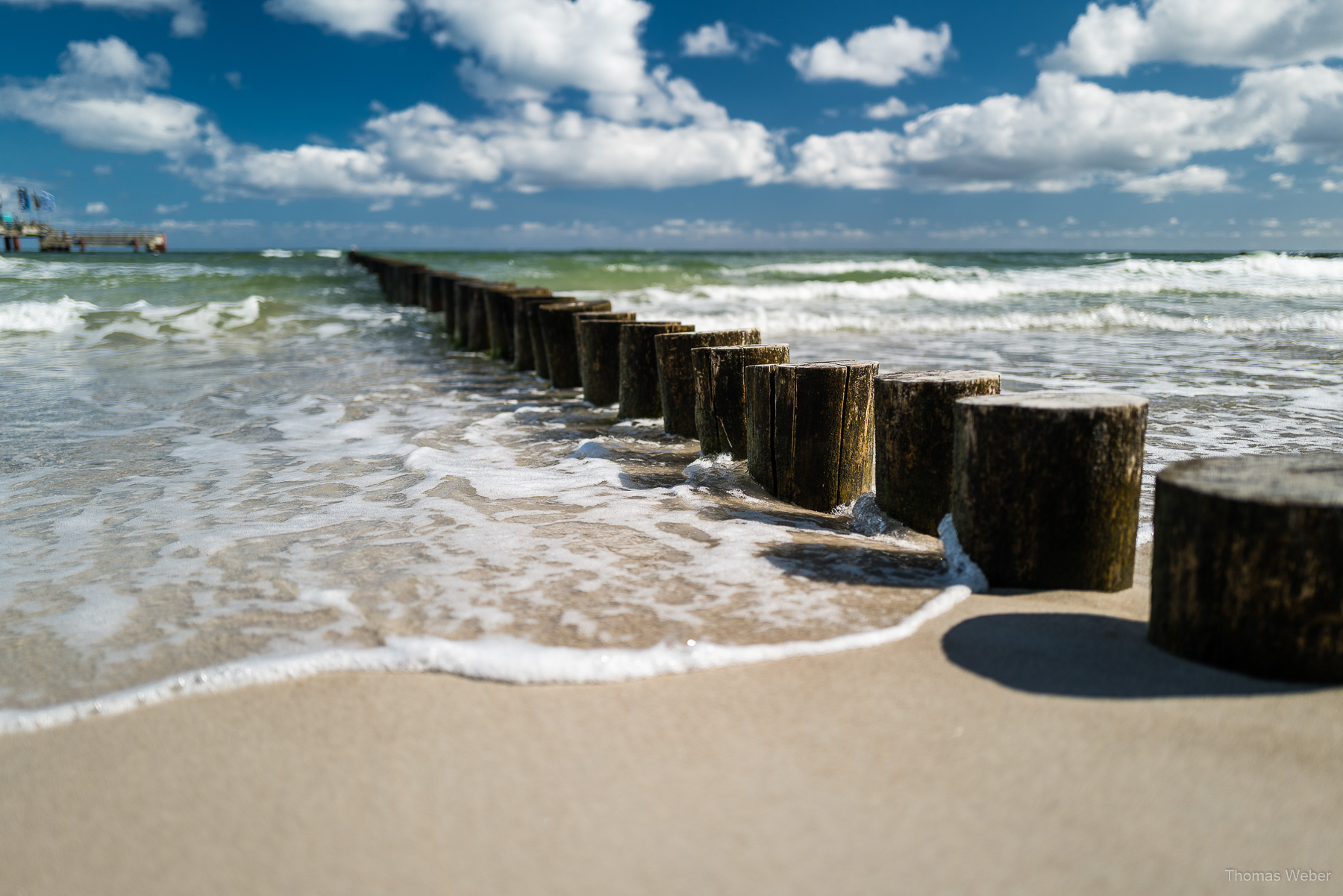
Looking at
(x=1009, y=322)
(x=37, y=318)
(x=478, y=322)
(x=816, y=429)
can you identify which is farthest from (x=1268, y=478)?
(x=37, y=318)

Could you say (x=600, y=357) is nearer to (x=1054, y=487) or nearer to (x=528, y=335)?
(x=528, y=335)

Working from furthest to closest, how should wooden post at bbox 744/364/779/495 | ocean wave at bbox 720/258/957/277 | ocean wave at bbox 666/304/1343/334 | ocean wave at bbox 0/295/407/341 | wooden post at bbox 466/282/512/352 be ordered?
ocean wave at bbox 720/258/957/277 → ocean wave at bbox 666/304/1343/334 → ocean wave at bbox 0/295/407/341 → wooden post at bbox 466/282/512/352 → wooden post at bbox 744/364/779/495

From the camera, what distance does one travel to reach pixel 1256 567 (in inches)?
70.2

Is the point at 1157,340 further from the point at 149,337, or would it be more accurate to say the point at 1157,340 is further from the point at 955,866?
the point at 149,337

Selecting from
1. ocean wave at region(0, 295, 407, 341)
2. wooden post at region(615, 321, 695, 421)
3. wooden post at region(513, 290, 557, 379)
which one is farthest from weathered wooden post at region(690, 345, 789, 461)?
ocean wave at region(0, 295, 407, 341)

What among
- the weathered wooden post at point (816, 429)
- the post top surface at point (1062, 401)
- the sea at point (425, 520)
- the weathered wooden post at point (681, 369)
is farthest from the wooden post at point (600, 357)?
the post top surface at point (1062, 401)

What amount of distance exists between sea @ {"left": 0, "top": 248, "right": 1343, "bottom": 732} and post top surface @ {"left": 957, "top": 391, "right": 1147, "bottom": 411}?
1.71 ft

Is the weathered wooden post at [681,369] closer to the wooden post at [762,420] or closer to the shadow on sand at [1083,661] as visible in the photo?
the wooden post at [762,420]

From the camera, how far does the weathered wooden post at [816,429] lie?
3.37 meters

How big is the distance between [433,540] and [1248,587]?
2.55 m

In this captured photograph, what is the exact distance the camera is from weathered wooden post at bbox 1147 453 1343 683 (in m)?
1.74

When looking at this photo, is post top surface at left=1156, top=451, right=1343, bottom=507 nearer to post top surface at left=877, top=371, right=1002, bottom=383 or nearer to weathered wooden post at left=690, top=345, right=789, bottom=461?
post top surface at left=877, top=371, right=1002, bottom=383

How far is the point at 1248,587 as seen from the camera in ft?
5.92

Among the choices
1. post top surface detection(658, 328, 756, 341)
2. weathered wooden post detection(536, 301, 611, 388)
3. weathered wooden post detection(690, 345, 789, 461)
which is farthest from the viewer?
weathered wooden post detection(536, 301, 611, 388)
